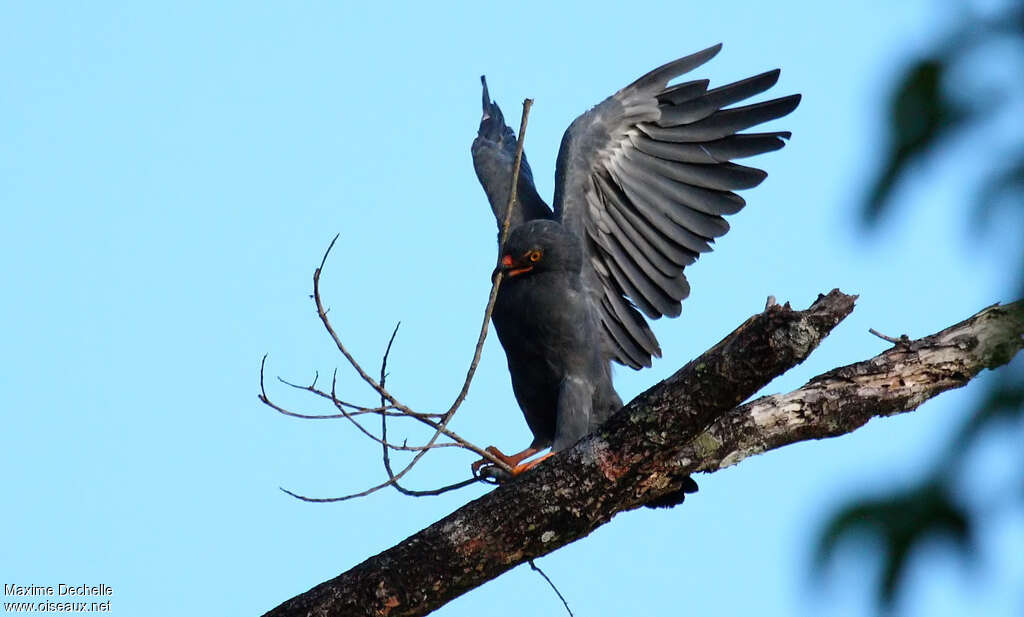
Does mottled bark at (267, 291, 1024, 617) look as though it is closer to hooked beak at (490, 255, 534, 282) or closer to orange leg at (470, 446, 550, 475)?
orange leg at (470, 446, 550, 475)

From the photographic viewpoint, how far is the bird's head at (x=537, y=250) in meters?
5.49

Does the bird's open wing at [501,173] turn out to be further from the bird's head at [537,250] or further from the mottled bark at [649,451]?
the mottled bark at [649,451]

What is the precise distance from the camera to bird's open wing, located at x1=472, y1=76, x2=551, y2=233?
20.5ft

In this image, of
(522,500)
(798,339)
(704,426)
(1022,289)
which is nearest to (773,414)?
(704,426)

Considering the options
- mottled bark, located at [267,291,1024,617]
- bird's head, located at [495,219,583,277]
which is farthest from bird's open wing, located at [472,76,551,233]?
mottled bark, located at [267,291,1024,617]

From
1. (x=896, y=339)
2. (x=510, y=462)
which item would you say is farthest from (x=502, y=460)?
(x=896, y=339)

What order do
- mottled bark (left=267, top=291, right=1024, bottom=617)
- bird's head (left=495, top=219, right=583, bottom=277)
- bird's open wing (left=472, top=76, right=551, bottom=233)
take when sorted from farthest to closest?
bird's open wing (left=472, top=76, right=551, bottom=233), bird's head (left=495, top=219, right=583, bottom=277), mottled bark (left=267, top=291, right=1024, bottom=617)

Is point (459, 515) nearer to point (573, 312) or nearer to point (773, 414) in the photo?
point (773, 414)

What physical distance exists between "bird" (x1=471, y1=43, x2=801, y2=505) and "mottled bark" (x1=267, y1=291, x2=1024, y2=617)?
162 centimetres

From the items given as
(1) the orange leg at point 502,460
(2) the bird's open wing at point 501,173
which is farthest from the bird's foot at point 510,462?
(2) the bird's open wing at point 501,173

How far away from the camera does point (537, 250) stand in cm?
550

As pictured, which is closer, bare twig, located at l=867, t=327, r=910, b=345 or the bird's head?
bare twig, located at l=867, t=327, r=910, b=345

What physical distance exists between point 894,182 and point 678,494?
10.5 ft

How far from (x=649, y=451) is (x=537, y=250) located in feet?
6.52
